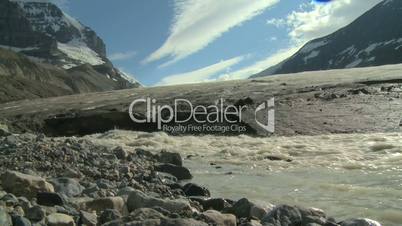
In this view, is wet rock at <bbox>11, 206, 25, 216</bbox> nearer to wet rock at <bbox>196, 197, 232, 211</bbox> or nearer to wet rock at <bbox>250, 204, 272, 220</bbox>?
wet rock at <bbox>196, 197, 232, 211</bbox>

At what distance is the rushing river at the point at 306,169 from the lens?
31.2 ft

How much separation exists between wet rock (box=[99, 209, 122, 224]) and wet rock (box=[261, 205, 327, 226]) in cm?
199

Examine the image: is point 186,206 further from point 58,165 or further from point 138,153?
point 138,153

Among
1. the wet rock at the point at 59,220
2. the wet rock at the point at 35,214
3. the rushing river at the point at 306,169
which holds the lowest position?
the rushing river at the point at 306,169

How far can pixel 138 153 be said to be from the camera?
620 inches

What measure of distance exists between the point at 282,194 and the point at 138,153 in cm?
640

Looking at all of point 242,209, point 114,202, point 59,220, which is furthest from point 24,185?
point 242,209

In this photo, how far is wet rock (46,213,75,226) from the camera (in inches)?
245

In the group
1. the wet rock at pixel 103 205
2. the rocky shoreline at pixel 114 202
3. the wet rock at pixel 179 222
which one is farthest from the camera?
the wet rock at pixel 103 205

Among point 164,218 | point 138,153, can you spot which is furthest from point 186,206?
point 138,153

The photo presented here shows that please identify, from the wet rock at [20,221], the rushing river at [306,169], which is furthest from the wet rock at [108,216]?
the rushing river at [306,169]

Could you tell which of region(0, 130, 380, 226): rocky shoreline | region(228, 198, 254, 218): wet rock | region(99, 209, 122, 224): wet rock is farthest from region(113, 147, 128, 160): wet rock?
region(99, 209, 122, 224): wet rock

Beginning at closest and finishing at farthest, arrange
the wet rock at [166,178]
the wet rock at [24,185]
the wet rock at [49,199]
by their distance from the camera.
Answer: the wet rock at [49,199]
the wet rock at [24,185]
the wet rock at [166,178]

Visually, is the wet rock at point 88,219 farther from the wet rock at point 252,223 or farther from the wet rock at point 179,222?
the wet rock at point 252,223
